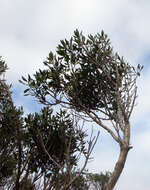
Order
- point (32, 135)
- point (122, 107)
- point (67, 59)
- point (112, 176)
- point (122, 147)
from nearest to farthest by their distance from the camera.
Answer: point (112, 176), point (122, 147), point (122, 107), point (67, 59), point (32, 135)

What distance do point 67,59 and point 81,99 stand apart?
207 centimetres

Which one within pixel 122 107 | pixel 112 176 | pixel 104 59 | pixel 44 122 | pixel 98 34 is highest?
pixel 98 34

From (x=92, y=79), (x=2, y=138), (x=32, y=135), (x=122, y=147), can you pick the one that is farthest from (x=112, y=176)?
(x=2, y=138)

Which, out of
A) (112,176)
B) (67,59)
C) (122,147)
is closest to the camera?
(112,176)

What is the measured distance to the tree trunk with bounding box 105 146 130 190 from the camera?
260 inches

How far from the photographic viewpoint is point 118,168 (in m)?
6.91

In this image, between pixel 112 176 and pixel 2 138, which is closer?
pixel 112 176

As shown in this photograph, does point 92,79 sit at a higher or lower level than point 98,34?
lower

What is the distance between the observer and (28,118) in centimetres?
1341

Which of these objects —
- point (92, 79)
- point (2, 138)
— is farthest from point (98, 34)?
point (2, 138)

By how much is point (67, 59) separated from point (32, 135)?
5056 mm

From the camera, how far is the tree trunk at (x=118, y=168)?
6605 millimetres

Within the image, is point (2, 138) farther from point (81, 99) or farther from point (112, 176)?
point (112, 176)

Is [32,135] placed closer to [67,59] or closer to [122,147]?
[67,59]
